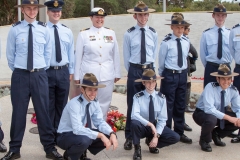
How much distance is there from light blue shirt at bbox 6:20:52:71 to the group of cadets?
1cm

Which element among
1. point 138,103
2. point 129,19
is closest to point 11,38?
point 138,103

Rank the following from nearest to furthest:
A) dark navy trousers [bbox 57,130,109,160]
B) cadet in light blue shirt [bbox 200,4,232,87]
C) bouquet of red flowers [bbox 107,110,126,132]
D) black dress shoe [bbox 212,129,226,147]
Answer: dark navy trousers [bbox 57,130,109,160]
black dress shoe [bbox 212,129,226,147]
cadet in light blue shirt [bbox 200,4,232,87]
bouquet of red flowers [bbox 107,110,126,132]

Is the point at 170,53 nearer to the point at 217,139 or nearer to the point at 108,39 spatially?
the point at 108,39

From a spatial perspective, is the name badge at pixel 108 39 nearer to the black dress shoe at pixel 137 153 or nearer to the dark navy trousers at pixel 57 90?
the dark navy trousers at pixel 57 90

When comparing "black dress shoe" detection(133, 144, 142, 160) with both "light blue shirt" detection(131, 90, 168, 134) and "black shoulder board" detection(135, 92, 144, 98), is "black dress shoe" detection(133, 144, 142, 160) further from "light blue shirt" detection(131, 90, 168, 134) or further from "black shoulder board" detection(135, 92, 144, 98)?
"black shoulder board" detection(135, 92, 144, 98)

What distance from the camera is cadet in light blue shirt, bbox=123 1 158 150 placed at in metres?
5.59

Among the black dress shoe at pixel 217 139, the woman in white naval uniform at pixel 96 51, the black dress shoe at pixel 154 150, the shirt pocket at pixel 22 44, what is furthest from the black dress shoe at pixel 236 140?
the shirt pocket at pixel 22 44

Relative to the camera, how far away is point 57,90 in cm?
546

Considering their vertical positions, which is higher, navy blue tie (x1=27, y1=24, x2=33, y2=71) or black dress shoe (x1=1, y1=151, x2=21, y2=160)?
navy blue tie (x1=27, y1=24, x2=33, y2=71)

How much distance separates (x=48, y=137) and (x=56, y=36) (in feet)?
4.17

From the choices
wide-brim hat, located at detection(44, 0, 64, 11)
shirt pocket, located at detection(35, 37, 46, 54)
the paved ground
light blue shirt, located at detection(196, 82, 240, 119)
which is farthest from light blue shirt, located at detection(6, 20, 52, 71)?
light blue shirt, located at detection(196, 82, 240, 119)

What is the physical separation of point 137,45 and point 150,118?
39.0 inches

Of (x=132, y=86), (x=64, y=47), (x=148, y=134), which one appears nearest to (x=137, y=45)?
(x=132, y=86)

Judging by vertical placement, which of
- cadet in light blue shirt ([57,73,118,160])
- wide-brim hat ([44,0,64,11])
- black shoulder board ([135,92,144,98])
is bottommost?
cadet in light blue shirt ([57,73,118,160])
